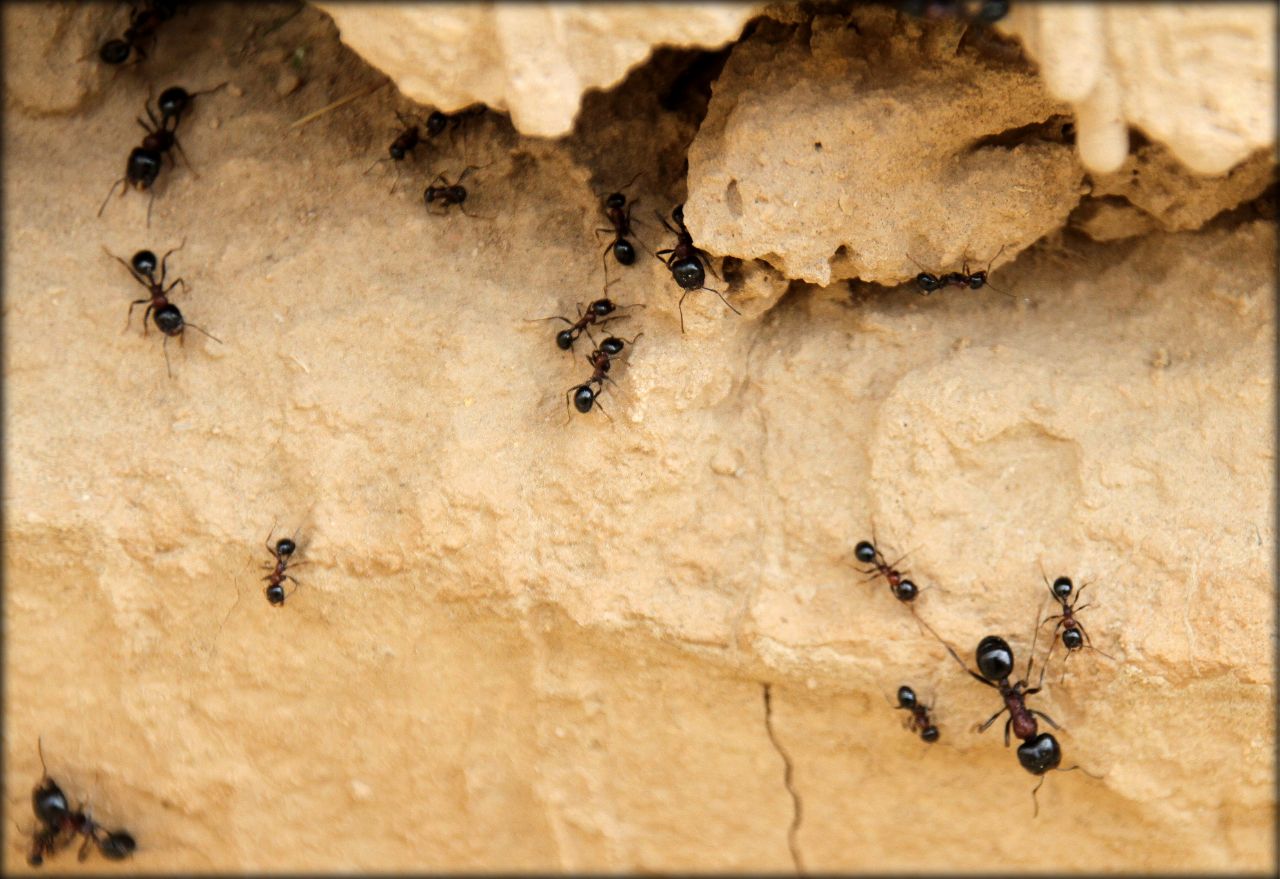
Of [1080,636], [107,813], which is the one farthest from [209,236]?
[1080,636]

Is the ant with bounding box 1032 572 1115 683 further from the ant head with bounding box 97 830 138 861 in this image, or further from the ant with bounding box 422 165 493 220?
the ant head with bounding box 97 830 138 861

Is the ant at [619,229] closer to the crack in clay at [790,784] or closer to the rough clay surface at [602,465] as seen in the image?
the rough clay surface at [602,465]

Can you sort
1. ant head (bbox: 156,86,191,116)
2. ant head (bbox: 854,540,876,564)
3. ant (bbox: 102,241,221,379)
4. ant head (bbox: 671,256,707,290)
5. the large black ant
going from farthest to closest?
1. the large black ant
2. ant head (bbox: 156,86,191,116)
3. ant (bbox: 102,241,221,379)
4. ant head (bbox: 854,540,876,564)
5. ant head (bbox: 671,256,707,290)

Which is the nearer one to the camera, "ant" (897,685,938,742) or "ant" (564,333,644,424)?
"ant" (564,333,644,424)

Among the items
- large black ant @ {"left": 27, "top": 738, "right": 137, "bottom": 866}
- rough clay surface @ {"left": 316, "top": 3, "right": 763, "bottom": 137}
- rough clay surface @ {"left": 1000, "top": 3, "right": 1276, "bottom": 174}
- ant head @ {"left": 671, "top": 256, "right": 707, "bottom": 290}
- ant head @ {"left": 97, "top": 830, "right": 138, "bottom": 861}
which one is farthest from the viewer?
ant head @ {"left": 97, "top": 830, "right": 138, "bottom": 861}

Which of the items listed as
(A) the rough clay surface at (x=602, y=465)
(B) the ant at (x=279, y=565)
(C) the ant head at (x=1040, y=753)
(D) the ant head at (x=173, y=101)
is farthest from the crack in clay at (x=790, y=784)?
(D) the ant head at (x=173, y=101)

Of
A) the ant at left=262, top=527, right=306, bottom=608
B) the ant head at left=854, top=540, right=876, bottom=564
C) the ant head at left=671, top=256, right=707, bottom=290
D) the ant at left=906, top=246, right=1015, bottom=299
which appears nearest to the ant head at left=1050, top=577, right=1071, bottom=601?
the ant head at left=854, top=540, right=876, bottom=564
